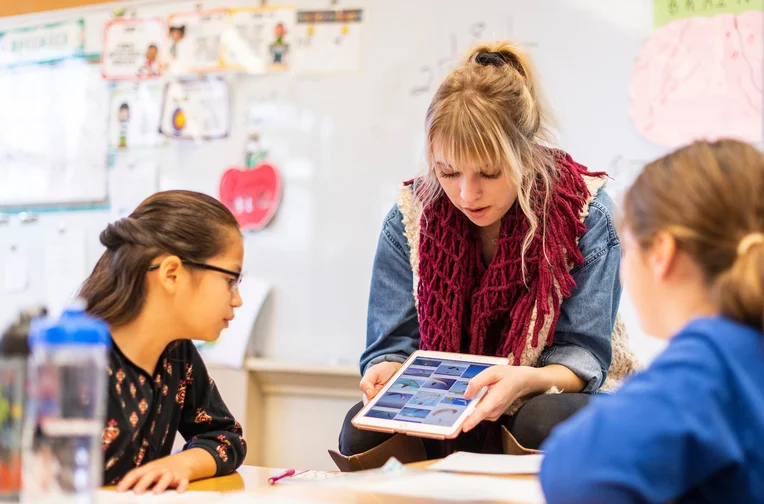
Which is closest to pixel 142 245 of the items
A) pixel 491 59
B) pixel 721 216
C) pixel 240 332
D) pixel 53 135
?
pixel 491 59

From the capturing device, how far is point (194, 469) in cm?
106

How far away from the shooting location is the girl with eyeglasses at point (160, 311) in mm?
1052

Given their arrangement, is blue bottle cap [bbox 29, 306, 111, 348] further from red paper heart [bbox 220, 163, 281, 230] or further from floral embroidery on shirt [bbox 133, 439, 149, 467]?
red paper heart [bbox 220, 163, 281, 230]

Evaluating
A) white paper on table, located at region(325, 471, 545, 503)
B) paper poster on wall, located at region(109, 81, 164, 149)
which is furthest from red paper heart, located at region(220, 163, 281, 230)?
white paper on table, located at region(325, 471, 545, 503)

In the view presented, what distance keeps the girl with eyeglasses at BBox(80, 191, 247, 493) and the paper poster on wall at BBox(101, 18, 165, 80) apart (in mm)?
1109

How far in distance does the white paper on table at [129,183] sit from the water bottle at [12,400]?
4.72ft

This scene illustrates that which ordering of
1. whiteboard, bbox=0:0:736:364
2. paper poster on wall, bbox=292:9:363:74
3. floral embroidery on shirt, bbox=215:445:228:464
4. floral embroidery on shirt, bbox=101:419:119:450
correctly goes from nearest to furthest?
1. floral embroidery on shirt, bbox=101:419:119:450
2. floral embroidery on shirt, bbox=215:445:228:464
3. whiteboard, bbox=0:0:736:364
4. paper poster on wall, bbox=292:9:363:74

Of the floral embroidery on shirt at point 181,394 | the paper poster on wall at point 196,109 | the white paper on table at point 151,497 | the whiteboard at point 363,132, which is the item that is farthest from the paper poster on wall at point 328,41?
the white paper on table at point 151,497

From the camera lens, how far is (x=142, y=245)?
1.08m

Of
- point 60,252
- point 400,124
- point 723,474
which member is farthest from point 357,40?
point 723,474

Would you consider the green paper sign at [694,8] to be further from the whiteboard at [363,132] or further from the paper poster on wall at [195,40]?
the paper poster on wall at [195,40]

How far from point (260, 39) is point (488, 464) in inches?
55.7

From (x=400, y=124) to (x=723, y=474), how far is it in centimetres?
139

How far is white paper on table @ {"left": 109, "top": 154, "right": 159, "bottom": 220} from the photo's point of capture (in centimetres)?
210
